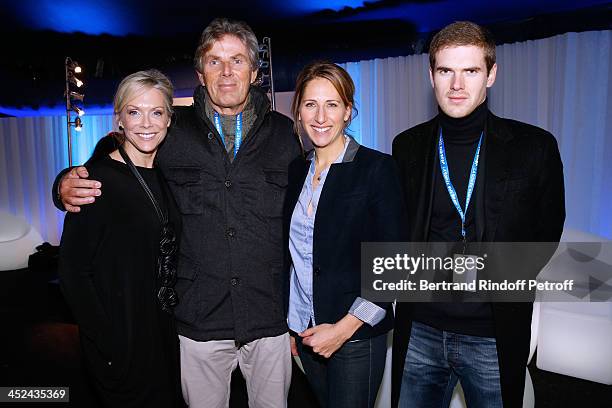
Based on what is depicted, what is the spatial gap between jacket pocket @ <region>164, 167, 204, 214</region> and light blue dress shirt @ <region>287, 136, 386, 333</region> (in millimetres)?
449

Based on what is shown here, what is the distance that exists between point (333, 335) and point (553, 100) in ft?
18.3

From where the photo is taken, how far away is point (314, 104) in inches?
70.4

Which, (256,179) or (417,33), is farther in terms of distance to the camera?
(417,33)

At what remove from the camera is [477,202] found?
1.69 meters

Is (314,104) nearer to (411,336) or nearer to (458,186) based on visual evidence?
(458,186)

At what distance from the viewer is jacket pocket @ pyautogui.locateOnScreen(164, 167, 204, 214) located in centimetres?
199

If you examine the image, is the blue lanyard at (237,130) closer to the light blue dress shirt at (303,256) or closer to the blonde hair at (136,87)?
the blonde hair at (136,87)

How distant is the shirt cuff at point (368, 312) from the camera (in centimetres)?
167

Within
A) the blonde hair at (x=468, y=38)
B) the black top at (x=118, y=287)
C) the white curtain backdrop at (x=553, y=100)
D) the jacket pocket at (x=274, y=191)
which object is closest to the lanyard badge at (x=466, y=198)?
the blonde hair at (x=468, y=38)

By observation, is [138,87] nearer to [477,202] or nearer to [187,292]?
[187,292]

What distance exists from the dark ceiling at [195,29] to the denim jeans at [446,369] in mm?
4938

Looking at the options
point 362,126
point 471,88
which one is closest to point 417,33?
point 362,126

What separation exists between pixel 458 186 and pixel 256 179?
856mm

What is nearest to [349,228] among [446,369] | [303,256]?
[303,256]
